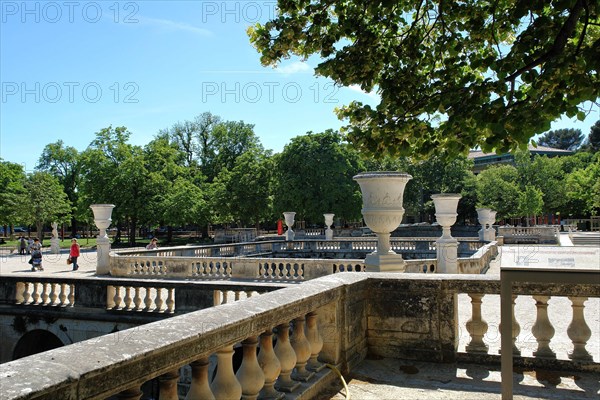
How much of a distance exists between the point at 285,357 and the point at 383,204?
5.49 meters

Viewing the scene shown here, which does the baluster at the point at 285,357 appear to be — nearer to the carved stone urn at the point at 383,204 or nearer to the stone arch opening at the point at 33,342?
the carved stone urn at the point at 383,204

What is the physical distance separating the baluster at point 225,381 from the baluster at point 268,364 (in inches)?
19.9

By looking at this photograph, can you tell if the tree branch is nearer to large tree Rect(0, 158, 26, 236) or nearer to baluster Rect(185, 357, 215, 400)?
baluster Rect(185, 357, 215, 400)

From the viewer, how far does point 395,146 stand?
6.05 m

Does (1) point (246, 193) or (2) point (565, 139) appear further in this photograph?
(2) point (565, 139)

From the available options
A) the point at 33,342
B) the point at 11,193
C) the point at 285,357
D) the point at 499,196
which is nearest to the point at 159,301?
the point at 33,342

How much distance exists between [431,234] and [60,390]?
44448 millimetres

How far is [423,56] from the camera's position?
6.72m

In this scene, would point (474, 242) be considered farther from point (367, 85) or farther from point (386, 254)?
point (367, 85)

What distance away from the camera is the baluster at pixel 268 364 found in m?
3.73

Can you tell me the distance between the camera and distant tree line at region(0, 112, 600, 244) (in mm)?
45844

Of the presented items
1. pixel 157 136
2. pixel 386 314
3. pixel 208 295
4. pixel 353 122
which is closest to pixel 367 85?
pixel 353 122

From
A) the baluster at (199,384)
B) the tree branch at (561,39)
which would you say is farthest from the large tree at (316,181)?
the baluster at (199,384)

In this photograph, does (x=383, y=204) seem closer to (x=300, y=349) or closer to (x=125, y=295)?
(x=300, y=349)
